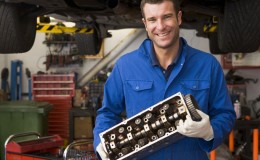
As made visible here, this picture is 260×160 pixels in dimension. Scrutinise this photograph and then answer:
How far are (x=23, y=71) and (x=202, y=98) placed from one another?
216 inches

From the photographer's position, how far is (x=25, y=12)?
324 centimetres

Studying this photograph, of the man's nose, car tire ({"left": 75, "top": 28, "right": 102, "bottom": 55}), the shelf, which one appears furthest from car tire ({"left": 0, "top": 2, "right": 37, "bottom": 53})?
the shelf

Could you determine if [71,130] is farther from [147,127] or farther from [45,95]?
[147,127]

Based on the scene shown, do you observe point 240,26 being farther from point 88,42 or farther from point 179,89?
point 88,42

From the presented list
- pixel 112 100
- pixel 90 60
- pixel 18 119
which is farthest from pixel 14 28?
pixel 90 60

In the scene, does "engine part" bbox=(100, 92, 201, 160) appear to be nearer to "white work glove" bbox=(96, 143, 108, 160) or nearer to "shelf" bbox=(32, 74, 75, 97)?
"white work glove" bbox=(96, 143, 108, 160)

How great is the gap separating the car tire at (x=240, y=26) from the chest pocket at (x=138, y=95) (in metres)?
1.40

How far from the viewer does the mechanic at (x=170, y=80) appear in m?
1.78

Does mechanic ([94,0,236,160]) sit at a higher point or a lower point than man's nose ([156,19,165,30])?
lower

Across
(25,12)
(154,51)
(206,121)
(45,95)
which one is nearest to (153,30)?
(154,51)

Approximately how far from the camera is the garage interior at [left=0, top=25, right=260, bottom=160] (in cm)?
537

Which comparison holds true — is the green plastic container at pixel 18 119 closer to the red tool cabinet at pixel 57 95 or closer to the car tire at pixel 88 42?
the red tool cabinet at pixel 57 95

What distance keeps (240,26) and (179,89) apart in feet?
4.42

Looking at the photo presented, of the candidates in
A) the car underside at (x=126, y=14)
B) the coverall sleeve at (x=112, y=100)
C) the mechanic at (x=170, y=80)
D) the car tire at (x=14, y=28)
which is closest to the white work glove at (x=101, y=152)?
the mechanic at (x=170, y=80)
